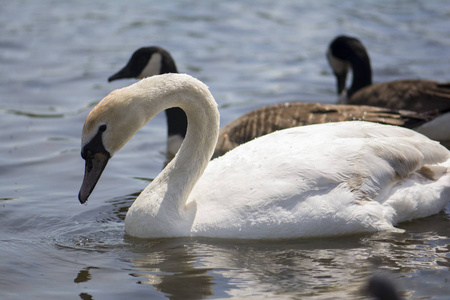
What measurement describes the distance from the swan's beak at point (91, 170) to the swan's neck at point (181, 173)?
52 centimetres

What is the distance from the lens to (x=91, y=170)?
6641mm

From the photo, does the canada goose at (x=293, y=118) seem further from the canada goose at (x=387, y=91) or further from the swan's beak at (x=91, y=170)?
the swan's beak at (x=91, y=170)

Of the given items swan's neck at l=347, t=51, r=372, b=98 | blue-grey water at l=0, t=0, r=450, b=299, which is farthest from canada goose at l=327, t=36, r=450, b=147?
blue-grey water at l=0, t=0, r=450, b=299

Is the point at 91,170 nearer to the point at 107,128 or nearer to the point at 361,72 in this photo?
the point at 107,128

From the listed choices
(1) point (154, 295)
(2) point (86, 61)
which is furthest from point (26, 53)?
(1) point (154, 295)

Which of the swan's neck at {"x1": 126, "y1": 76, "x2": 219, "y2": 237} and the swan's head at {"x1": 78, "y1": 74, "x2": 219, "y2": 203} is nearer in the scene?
the swan's head at {"x1": 78, "y1": 74, "x2": 219, "y2": 203}

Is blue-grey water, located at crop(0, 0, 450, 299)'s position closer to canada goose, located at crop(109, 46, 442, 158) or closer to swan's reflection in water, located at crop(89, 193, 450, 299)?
swan's reflection in water, located at crop(89, 193, 450, 299)

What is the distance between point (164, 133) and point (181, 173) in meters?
4.55

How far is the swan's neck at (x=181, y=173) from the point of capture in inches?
268

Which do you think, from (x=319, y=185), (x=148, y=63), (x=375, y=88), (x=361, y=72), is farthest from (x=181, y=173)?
(x=361, y=72)

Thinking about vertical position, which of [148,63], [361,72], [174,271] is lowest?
[174,271]

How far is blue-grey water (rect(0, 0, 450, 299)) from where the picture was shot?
6086mm

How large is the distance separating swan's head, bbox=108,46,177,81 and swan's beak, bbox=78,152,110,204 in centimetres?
434

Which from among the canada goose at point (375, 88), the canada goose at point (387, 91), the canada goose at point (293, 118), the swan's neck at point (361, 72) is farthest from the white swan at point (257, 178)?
the swan's neck at point (361, 72)
